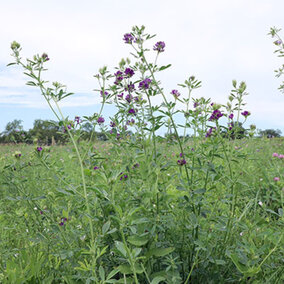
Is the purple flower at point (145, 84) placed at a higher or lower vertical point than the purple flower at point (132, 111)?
higher

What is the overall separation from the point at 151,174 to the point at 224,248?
2.34 feet

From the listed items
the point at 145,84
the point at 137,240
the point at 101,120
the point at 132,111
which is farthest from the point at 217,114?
the point at 101,120

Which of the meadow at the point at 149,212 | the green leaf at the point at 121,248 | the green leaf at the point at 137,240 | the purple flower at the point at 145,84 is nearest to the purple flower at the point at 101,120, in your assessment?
the meadow at the point at 149,212

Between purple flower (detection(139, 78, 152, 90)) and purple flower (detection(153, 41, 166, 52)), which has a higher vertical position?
purple flower (detection(153, 41, 166, 52))

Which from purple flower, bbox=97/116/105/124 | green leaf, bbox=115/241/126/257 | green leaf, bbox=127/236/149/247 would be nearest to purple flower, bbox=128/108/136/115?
purple flower, bbox=97/116/105/124

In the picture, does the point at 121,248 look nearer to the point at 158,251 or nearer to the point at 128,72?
the point at 158,251

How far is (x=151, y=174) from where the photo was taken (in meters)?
1.60

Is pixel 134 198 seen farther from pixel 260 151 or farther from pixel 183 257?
pixel 260 151

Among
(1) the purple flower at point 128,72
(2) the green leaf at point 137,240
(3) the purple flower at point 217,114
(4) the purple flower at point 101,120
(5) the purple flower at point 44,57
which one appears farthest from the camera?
(4) the purple flower at point 101,120

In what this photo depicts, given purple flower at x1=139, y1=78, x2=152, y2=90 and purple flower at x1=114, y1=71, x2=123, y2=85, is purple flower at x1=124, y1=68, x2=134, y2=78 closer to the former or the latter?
purple flower at x1=114, y1=71, x2=123, y2=85

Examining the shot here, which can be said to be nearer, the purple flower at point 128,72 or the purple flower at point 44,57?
the purple flower at point 44,57

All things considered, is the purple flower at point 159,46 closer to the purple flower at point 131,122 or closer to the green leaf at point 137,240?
the purple flower at point 131,122

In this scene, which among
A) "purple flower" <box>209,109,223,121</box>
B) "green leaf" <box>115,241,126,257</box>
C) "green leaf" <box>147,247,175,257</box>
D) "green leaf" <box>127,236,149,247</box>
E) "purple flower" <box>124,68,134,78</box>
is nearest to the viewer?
"green leaf" <box>115,241,126,257</box>

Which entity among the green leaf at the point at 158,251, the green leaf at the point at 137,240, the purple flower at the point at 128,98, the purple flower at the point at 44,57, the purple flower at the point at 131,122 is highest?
the purple flower at the point at 44,57
